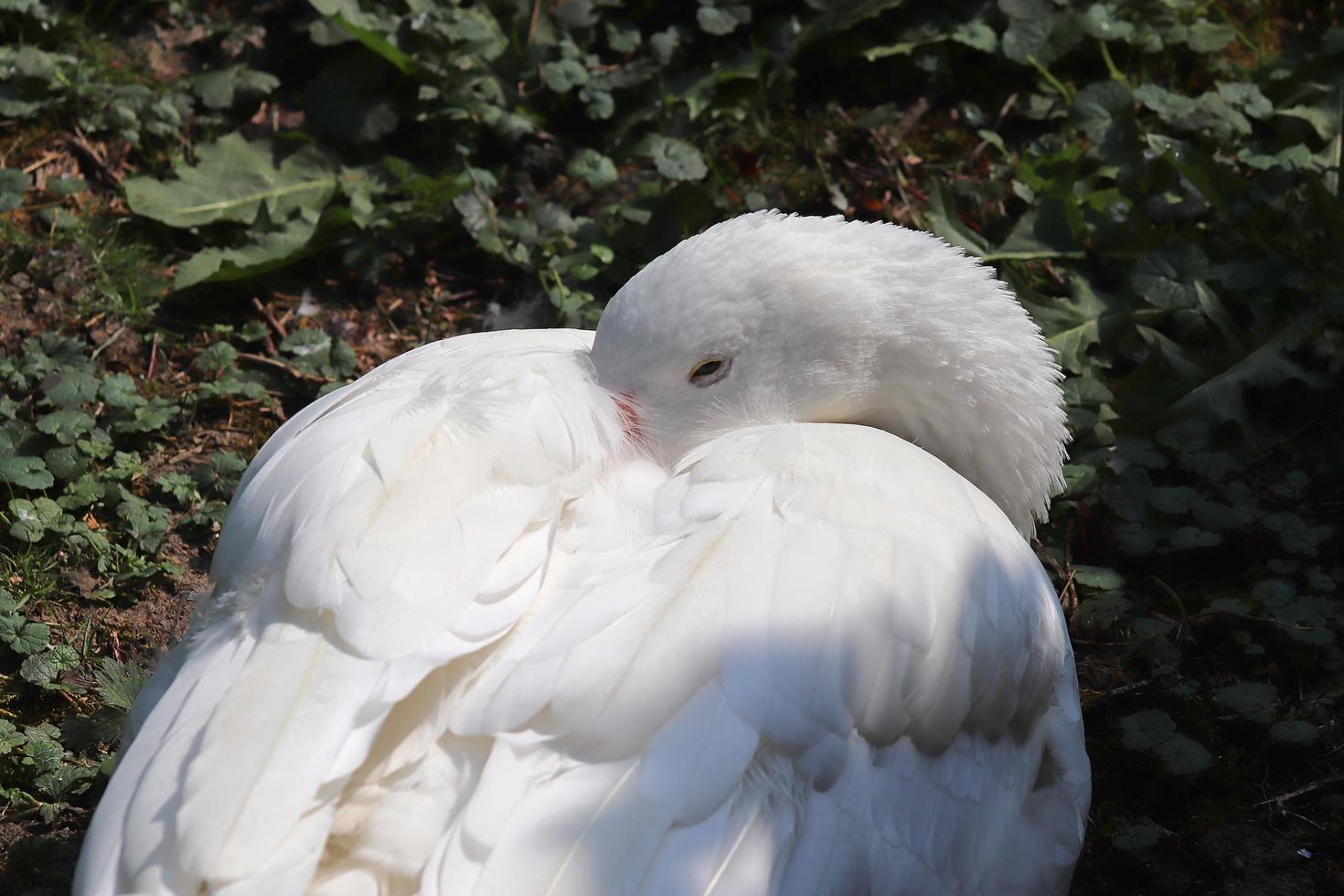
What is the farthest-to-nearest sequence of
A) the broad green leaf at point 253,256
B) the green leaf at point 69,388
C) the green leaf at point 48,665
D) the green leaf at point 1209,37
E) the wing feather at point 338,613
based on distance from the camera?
the green leaf at point 1209,37 < the broad green leaf at point 253,256 < the green leaf at point 69,388 < the green leaf at point 48,665 < the wing feather at point 338,613

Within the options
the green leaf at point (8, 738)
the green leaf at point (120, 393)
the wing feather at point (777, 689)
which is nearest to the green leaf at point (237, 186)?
the green leaf at point (120, 393)

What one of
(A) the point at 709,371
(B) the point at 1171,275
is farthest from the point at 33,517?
(B) the point at 1171,275

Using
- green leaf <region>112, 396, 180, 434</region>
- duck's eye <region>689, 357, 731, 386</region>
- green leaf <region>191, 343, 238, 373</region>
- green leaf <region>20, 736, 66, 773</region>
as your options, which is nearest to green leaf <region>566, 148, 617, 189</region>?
green leaf <region>191, 343, 238, 373</region>

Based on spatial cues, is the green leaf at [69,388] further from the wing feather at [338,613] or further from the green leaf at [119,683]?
the wing feather at [338,613]

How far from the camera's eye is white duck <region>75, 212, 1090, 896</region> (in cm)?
187

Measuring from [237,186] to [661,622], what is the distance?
2855 mm

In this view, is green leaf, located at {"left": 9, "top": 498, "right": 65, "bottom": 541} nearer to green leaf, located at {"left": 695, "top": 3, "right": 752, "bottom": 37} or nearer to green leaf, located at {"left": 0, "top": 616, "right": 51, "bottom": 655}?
green leaf, located at {"left": 0, "top": 616, "right": 51, "bottom": 655}

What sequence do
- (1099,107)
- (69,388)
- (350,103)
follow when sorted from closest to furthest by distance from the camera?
(69,388), (1099,107), (350,103)

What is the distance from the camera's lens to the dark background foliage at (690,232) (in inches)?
120

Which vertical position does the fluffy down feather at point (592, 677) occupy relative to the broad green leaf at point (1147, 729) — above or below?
above

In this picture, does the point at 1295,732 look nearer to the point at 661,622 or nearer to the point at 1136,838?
the point at 1136,838

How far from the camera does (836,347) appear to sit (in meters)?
2.79

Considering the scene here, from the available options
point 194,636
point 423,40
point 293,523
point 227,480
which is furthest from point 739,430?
point 423,40

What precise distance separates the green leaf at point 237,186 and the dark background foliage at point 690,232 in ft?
0.05
